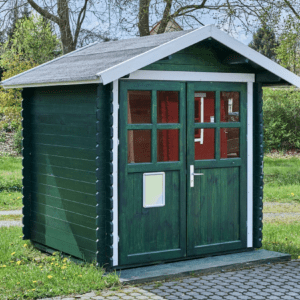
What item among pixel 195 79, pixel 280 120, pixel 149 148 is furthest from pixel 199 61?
pixel 280 120

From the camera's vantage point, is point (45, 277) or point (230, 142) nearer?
point (45, 277)

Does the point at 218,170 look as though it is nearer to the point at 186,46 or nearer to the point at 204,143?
the point at 204,143

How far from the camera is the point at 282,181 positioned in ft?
54.5

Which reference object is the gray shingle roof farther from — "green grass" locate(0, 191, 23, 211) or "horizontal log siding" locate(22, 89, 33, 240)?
"green grass" locate(0, 191, 23, 211)

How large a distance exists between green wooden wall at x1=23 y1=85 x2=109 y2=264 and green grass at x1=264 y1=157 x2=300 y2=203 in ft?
22.3

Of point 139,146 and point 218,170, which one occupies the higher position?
point 139,146

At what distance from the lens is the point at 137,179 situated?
7.09 metres

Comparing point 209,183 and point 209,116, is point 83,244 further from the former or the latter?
point 209,116

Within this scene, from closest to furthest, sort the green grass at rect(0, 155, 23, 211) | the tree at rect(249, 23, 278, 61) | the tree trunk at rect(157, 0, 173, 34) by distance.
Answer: the green grass at rect(0, 155, 23, 211)
the tree trunk at rect(157, 0, 173, 34)
the tree at rect(249, 23, 278, 61)

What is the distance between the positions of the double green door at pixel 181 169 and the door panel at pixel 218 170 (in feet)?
0.04

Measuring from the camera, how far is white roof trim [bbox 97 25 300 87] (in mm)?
6438

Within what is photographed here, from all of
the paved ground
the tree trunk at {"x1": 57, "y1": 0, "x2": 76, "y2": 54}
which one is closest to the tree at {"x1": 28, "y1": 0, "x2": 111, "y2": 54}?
the tree trunk at {"x1": 57, "y1": 0, "x2": 76, "y2": 54}

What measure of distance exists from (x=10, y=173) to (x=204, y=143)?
10742 mm

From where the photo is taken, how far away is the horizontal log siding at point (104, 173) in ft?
22.3
